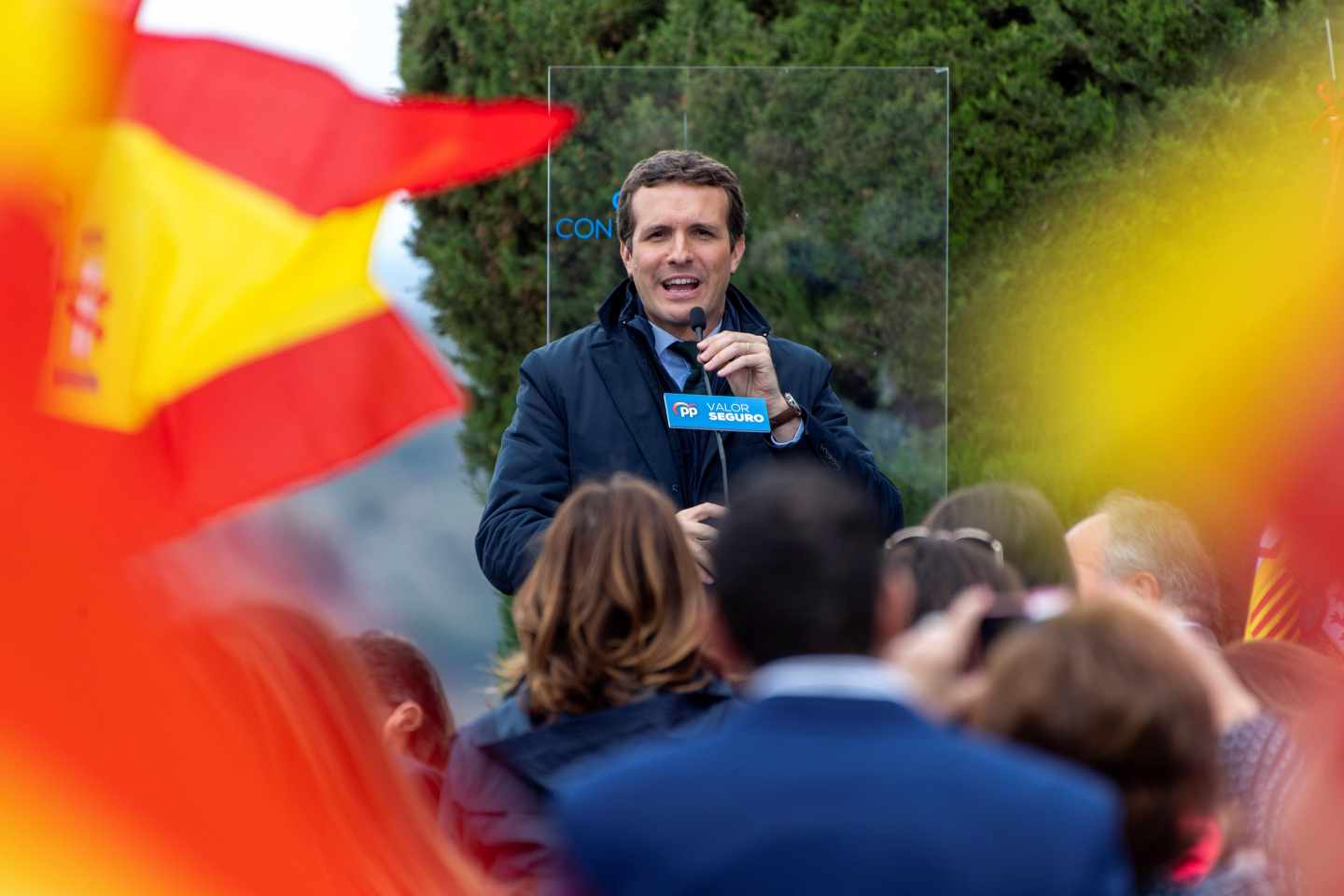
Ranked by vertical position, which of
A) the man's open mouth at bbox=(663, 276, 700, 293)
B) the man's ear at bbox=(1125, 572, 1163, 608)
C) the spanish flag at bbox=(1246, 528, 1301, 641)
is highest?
the man's open mouth at bbox=(663, 276, 700, 293)

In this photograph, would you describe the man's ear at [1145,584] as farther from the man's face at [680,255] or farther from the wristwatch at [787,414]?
the man's face at [680,255]

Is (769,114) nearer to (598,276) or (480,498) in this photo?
(598,276)

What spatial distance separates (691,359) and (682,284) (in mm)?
172

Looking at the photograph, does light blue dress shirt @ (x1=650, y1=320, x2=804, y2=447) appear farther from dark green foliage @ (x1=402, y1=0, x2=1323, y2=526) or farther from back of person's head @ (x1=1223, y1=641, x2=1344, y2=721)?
dark green foliage @ (x1=402, y1=0, x2=1323, y2=526)

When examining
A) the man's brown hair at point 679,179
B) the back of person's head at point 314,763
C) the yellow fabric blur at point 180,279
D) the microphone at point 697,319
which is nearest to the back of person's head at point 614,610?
the back of person's head at point 314,763

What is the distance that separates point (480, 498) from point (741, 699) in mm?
4998

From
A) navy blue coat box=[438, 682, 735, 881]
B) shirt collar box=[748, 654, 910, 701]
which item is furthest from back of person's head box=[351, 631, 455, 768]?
shirt collar box=[748, 654, 910, 701]

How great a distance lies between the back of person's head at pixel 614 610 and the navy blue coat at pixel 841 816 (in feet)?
3.28

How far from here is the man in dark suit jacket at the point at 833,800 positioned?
1.67 metres

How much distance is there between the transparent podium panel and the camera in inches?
242

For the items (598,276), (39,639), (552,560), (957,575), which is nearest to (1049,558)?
(957,575)

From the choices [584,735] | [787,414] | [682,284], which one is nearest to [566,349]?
[682,284]

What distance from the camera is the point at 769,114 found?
21.6 ft

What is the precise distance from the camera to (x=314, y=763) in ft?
7.30
